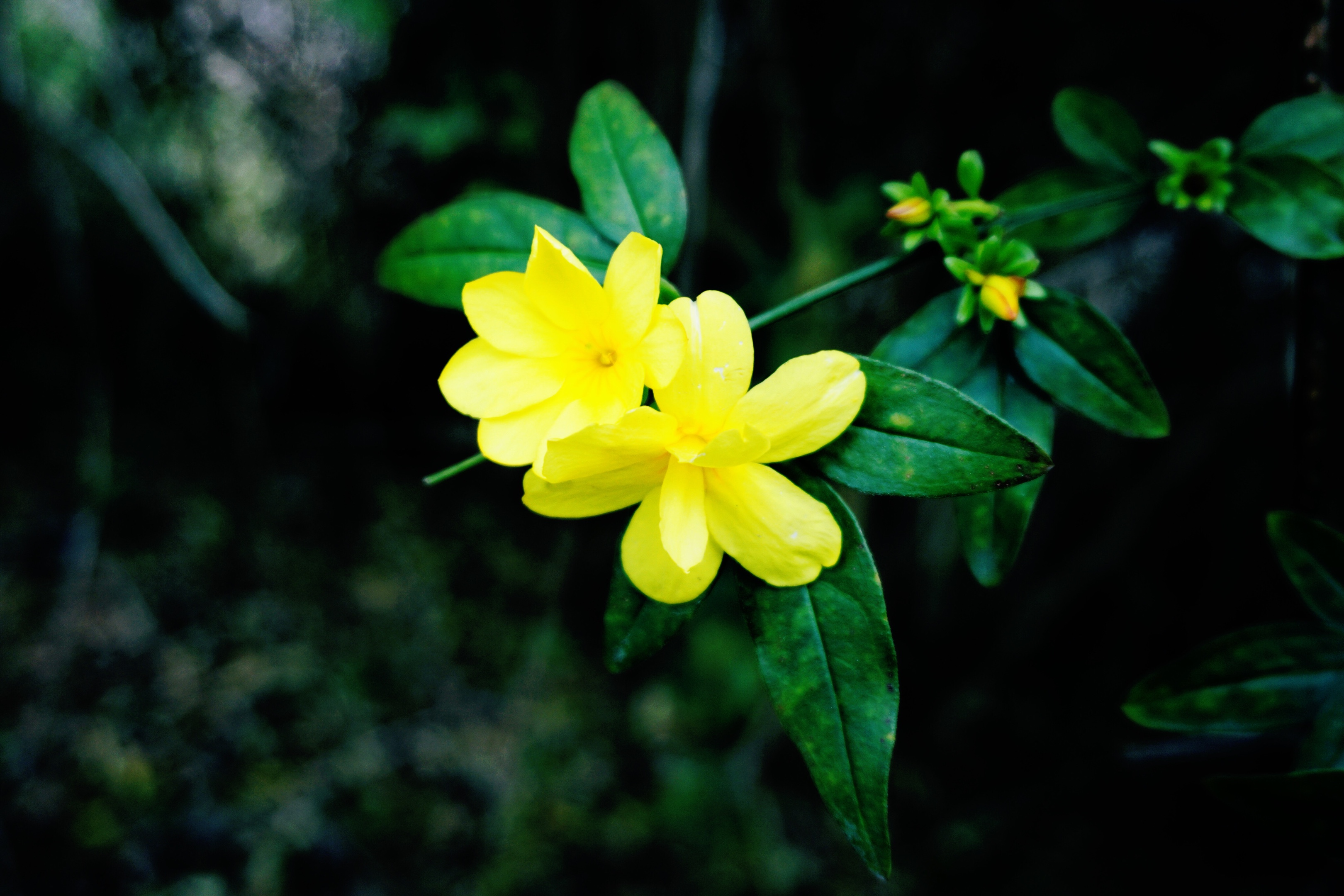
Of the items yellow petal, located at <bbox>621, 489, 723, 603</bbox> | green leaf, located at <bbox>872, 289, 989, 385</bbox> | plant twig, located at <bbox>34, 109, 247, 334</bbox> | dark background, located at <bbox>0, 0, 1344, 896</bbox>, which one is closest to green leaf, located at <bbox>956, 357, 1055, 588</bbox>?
green leaf, located at <bbox>872, 289, 989, 385</bbox>

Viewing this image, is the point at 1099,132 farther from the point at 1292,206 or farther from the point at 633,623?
the point at 633,623

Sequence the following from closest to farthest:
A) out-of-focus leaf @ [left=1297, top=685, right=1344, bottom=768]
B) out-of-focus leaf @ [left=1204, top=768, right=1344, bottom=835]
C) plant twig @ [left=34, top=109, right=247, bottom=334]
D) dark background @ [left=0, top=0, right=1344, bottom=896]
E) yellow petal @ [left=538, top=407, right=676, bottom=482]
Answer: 1. yellow petal @ [left=538, top=407, right=676, bottom=482]
2. out-of-focus leaf @ [left=1204, top=768, right=1344, bottom=835]
3. out-of-focus leaf @ [left=1297, top=685, right=1344, bottom=768]
4. dark background @ [left=0, top=0, right=1344, bottom=896]
5. plant twig @ [left=34, top=109, right=247, bottom=334]

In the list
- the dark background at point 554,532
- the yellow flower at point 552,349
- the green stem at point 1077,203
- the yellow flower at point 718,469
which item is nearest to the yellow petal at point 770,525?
the yellow flower at point 718,469

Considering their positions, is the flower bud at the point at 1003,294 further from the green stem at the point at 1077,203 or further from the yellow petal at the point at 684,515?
the yellow petal at the point at 684,515

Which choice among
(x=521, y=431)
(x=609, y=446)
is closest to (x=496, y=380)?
(x=521, y=431)

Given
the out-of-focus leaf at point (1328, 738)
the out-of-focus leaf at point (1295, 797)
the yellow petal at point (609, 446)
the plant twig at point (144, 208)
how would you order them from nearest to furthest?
the yellow petal at point (609, 446) < the out-of-focus leaf at point (1295, 797) < the out-of-focus leaf at point (1328, 738) < the plant twig at point (144, 208)

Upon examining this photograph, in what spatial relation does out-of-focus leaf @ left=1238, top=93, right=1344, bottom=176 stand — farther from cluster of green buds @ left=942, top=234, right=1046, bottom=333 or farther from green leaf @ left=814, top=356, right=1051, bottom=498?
green leaf @ left=814, top=356, right=1051, bottom=498

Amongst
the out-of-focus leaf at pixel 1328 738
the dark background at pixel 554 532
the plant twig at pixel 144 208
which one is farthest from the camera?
the plant twig at pixel 144 208

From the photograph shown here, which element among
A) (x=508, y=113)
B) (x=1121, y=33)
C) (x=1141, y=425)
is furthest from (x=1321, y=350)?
(x=508, y=113)
